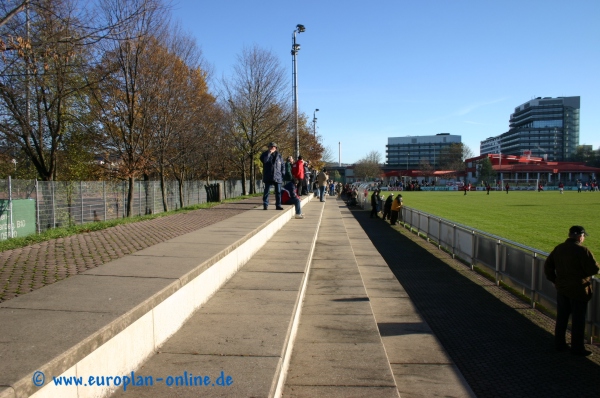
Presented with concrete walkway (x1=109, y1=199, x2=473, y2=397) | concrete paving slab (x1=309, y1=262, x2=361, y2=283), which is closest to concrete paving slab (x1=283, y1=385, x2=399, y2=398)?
concrete walkway (x1=109, y1=199, x2=473, y2=397)

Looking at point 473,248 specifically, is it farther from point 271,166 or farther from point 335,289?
point 335,289

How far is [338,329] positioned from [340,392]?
1.79 m

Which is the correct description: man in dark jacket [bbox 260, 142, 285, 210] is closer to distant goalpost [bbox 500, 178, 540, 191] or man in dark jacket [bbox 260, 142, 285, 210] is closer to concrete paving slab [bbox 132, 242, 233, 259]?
concrete paving slab [bbox 132, 242, 233, 259]

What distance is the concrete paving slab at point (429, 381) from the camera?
188 inches

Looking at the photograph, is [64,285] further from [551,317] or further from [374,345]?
[551,317]

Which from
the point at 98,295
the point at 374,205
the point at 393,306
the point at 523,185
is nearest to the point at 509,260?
the point at 393,306

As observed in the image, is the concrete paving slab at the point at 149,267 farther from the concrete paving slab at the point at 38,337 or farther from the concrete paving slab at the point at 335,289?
the concrete paving slab at the point at 335,289

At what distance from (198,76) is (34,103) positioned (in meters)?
8.22

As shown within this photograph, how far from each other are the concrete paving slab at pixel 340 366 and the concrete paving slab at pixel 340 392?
0.27 ft

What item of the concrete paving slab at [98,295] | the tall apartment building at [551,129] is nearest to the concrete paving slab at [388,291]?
the concrete paving slab at [98,295]

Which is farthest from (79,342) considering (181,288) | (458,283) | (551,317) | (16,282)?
(458,283)

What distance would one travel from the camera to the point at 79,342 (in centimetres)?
300

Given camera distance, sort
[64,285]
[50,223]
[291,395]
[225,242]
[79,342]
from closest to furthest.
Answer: [79,342] < [291,395] < [64,285] < [225,242] < [50,223]

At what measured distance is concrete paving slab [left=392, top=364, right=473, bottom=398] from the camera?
15.7ft
